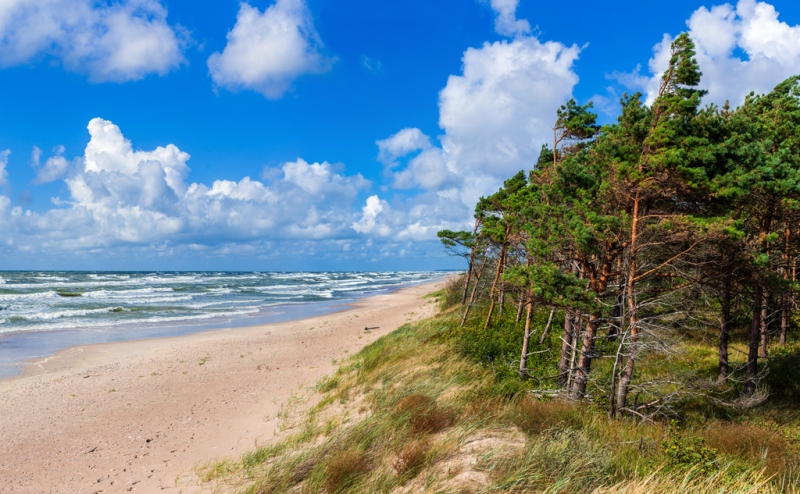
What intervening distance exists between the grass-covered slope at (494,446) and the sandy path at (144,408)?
4.45 feet

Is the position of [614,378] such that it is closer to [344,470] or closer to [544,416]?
[544,416]

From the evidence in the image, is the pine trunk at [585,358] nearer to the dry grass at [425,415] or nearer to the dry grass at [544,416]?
the dry grass at [544,416]

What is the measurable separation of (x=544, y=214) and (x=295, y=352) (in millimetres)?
13337

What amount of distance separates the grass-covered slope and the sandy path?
136 centimetres

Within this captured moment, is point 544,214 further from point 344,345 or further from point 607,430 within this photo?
point 344,345

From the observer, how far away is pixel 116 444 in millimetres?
9062

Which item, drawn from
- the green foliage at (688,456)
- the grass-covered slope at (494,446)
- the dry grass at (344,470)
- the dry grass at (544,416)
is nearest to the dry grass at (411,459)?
the grass-covered slope at (494,446)

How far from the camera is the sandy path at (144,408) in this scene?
791cm

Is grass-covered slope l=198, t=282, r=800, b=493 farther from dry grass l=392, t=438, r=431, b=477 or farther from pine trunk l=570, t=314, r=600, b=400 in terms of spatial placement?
pine trunk l=570, t=314, r=600, b=400

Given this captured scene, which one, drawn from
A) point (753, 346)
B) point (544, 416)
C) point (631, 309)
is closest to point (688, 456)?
point (544, 416)

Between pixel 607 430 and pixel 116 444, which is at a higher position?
pixel 607 430

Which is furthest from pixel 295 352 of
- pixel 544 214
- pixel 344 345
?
pixel 544 214

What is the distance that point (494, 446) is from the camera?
18.8 feet

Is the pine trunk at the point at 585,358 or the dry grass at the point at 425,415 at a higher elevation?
the pine trunk at the point at 585,358
